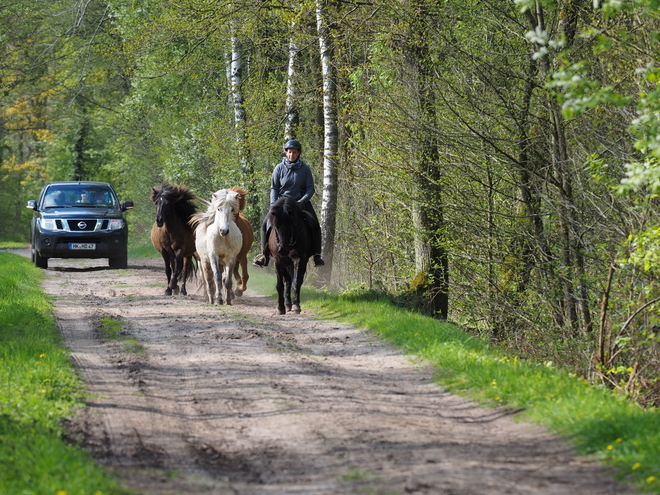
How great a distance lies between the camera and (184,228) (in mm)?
18141

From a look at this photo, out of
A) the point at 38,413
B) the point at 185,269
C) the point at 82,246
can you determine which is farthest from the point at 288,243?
the point at 82,246

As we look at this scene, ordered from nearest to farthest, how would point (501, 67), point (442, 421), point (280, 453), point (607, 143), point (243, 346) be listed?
point (280, 453), point (442, 421), point (243, 346), point (607, 143), point (501, 67)

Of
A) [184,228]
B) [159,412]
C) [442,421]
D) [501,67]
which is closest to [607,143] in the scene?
[501,67]

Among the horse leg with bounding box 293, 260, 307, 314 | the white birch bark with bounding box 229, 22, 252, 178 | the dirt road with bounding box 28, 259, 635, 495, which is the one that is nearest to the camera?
the dirt road with bounding box 28, 259, 635, 495

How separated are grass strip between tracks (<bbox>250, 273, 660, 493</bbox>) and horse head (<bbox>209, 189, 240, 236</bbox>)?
4262mm

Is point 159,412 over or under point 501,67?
under

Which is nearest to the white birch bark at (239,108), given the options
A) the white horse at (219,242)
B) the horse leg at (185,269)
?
the horse leg at (185,269)

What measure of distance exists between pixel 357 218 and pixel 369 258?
109cm

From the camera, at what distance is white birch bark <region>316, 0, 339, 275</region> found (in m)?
17.2

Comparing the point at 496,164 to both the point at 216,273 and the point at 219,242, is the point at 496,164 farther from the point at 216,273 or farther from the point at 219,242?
the point at 216,273

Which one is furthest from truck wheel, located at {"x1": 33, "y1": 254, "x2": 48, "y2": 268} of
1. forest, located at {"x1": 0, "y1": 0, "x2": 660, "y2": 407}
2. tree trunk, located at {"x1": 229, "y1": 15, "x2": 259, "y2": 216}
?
forest, located at {"x1": 0, "y1": 0, "x2": 660, "y2": 407}

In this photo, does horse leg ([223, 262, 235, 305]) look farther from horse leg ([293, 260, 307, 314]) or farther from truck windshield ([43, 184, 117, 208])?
truck windshield ([43, 184, 117, 208])

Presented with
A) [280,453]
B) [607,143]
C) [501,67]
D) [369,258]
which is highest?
[501,67]

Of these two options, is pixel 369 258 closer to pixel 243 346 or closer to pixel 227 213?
pixel 227 213
